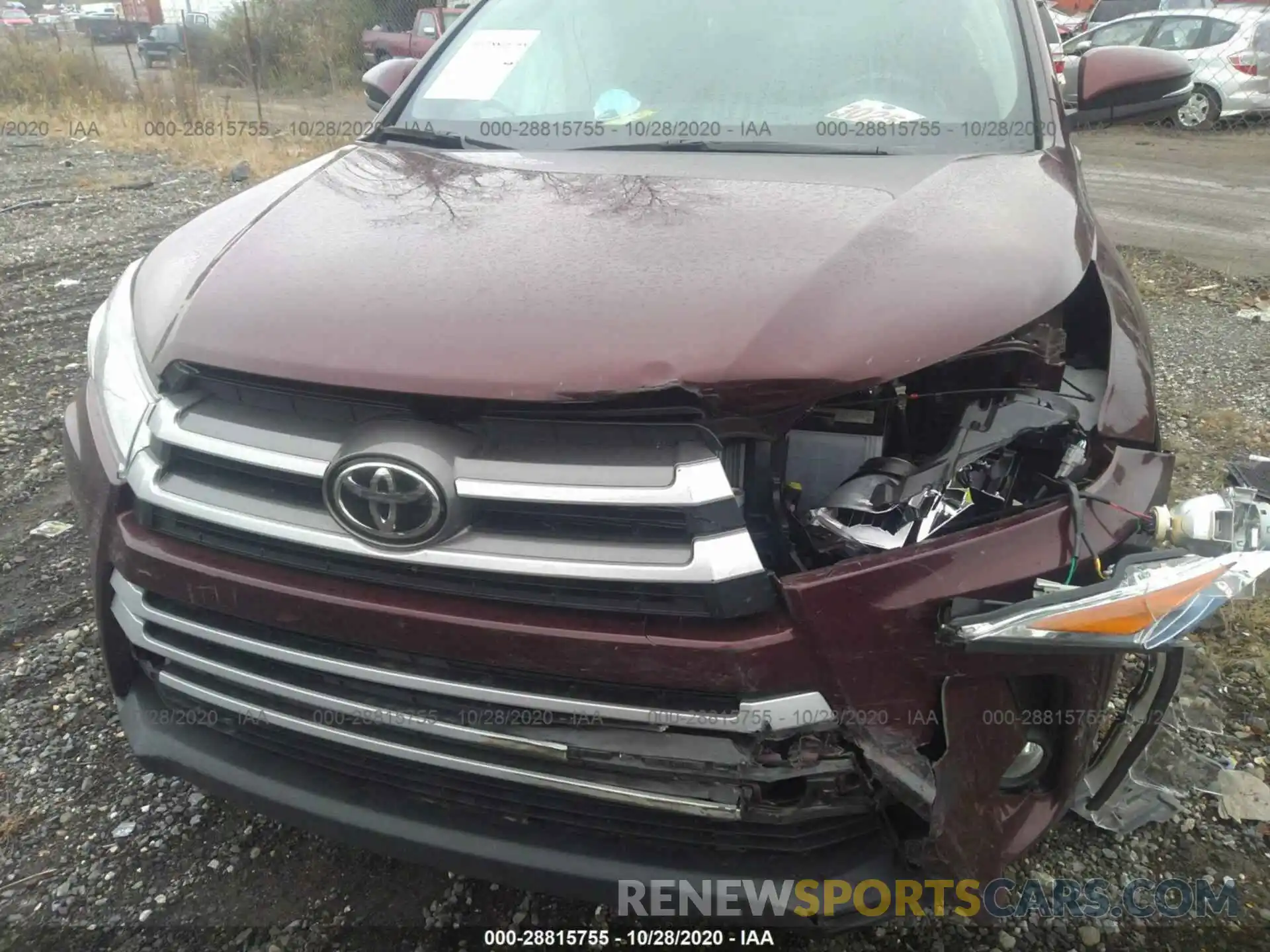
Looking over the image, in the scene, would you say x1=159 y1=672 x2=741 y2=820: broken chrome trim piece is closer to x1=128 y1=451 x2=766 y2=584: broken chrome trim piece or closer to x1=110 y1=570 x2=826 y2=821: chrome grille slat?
x1=110 y1=570 x2=826 y2=821: chrome grille slat

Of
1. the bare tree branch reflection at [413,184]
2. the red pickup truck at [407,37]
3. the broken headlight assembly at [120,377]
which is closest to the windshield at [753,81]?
the bare tree branch reflection at [413,184]

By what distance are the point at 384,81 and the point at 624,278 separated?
220cm

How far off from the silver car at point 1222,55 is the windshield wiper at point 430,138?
36.4 ft

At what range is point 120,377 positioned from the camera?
5.78 ft

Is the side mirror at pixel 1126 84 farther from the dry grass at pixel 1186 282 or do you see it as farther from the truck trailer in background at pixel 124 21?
the truck trailer in background at pixel 124 21

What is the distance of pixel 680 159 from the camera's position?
7.22 ft

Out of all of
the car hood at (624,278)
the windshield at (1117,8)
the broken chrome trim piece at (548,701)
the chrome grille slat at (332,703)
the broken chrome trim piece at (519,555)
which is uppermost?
the car hood at (624,278)

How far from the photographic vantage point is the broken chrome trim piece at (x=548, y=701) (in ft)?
4.45

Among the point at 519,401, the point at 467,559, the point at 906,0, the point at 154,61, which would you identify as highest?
the point at 906,0

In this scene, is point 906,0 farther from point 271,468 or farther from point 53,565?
point 53,565

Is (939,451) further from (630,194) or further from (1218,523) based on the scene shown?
(630,194)

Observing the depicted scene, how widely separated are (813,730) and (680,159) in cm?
141

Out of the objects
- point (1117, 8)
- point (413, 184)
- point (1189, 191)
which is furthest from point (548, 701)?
point (1117, 8)

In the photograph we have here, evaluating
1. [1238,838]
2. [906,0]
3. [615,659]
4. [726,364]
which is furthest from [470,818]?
[906,0]
